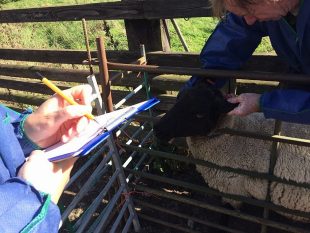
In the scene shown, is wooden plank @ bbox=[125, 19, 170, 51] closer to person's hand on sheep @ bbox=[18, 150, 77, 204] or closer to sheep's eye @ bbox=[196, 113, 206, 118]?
sheep's eye @ bbox=[196, 113, 206, 118]

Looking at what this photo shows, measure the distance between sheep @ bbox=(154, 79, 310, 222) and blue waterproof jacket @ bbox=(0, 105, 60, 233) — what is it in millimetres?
1187

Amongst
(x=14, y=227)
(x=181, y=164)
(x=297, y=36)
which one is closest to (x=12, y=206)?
(x=14, y=227)

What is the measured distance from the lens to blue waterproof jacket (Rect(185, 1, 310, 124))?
1.73 meters

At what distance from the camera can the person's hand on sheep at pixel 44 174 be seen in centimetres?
121

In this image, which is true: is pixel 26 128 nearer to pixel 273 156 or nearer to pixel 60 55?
pixel 273 156

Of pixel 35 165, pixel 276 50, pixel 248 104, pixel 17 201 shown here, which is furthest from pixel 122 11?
pixel 17 201

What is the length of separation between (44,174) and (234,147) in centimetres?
176

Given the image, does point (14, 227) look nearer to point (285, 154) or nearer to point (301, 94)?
point (301, 94)

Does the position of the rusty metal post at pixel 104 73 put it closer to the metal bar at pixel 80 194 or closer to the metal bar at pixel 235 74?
the metal bar at pixel 235 74

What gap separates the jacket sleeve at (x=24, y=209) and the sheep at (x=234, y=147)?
1.27 meters

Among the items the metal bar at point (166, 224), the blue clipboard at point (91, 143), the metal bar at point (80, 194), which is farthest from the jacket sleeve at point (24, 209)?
the metal bar at point (166, 224)

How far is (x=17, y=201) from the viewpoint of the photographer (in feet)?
3.46

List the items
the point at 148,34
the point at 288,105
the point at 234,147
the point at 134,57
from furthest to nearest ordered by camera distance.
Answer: the point at 134,57 < the point at 148,34 < the point at 234,147 < the point at 288,105

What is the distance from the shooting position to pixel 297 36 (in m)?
1.84
